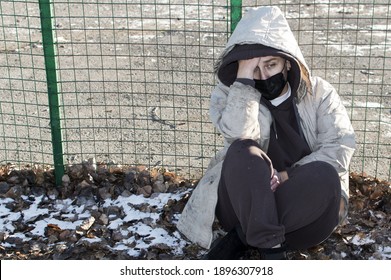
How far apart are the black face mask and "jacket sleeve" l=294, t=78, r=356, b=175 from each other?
27cm

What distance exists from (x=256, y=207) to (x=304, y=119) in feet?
2.70

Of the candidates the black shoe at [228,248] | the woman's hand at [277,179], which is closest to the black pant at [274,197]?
the woman's hand at [277,179]

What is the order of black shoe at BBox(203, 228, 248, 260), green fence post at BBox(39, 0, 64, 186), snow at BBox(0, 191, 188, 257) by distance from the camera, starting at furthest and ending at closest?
green fence post at BBox(39, 0, 64, 186) → snow at BBox(0, 191, 188, 257) → black shoe at BBox(203, 228, 248, 260)

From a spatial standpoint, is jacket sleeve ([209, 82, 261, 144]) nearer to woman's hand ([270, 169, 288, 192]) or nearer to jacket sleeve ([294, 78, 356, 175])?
woman's hand ([270, 169, 288, 192])

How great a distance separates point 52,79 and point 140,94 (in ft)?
8.34

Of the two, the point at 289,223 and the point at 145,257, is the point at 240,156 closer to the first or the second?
A: the point at 289,223

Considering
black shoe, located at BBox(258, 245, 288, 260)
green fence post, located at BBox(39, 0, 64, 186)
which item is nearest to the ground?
green fence post, located at BBox(39, 0, 64, 186)

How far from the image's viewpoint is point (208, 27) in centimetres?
1117

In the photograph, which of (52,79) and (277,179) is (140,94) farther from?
(277,179)

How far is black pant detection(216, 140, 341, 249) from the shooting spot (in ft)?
14.0

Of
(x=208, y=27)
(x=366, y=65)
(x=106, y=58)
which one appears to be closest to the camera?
(x=366, y=65)

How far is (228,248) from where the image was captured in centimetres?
462

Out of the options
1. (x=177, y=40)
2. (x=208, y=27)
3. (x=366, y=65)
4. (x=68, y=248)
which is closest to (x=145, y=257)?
(x=68, y=248)

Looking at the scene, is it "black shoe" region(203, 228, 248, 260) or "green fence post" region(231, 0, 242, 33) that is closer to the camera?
"black shoe" region(203, 228, 248, 260)
